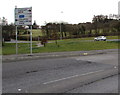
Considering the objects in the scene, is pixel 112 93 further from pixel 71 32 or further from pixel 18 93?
pixel 71 32

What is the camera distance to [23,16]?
18156mm

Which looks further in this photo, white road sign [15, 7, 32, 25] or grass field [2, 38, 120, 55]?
grass field [2, 38, 120, 55]

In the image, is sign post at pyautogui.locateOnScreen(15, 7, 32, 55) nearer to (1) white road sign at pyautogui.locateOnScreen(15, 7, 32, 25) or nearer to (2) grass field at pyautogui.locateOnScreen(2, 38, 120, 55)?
(1) white road sign at pyautogui.locateOnScreen(15, 7, 32, 25)

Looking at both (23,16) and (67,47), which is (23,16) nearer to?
(23,16)

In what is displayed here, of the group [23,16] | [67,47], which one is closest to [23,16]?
[23,16]

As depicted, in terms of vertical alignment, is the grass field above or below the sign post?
below

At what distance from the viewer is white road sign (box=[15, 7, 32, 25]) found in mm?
17875

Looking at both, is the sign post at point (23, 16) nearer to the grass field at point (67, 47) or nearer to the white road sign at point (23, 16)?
the white road sign at point (23, 16)

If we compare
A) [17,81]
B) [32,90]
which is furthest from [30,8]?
[32,90]

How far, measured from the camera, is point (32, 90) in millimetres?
5996

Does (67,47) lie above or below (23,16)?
below

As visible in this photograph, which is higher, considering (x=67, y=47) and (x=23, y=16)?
(x=23, y=16)

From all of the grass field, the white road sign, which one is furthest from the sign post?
the grass field

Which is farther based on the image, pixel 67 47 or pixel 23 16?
pixel 67 47
